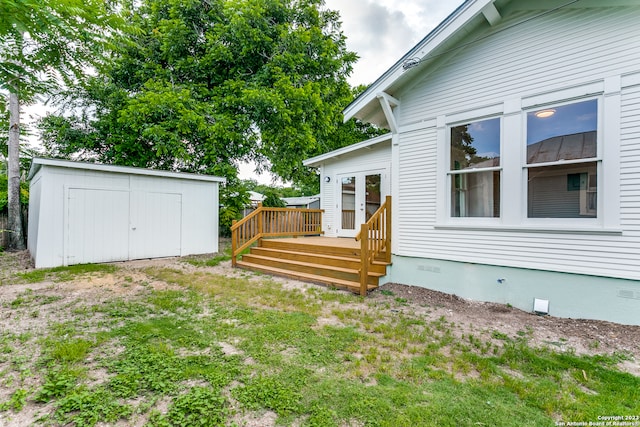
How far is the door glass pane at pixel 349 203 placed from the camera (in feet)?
27.6

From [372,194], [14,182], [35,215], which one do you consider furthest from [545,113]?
[14,182]

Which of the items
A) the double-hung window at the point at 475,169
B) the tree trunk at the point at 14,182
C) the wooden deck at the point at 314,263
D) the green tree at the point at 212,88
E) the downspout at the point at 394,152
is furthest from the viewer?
the green tree at the point at 212,88

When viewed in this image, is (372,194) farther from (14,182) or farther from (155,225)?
(14,182)

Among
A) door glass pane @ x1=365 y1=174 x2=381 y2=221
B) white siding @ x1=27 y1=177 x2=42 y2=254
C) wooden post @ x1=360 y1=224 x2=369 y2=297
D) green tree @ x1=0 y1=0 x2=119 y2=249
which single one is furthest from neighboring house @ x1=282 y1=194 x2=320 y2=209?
green tree @ x1=0 y1=0 x2=119 y2=249

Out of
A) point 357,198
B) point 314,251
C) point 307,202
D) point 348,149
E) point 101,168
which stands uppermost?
point 348,149

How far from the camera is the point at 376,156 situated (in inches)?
309

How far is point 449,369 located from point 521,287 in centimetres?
242

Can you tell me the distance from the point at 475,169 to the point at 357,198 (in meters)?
3.87

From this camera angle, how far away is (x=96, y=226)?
7273 millimetres

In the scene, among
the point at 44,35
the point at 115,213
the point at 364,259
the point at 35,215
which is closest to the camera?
the point at 44,35

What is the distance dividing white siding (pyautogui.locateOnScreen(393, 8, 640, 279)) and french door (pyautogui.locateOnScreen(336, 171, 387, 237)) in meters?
2.37

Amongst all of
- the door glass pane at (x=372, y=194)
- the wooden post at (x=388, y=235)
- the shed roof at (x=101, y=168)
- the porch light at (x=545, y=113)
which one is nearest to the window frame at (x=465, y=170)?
the porch light at (x=545, y=113)

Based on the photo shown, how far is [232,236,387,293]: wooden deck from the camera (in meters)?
5.26

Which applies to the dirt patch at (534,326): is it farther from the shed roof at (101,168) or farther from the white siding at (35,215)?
the white siding at (35,215)
